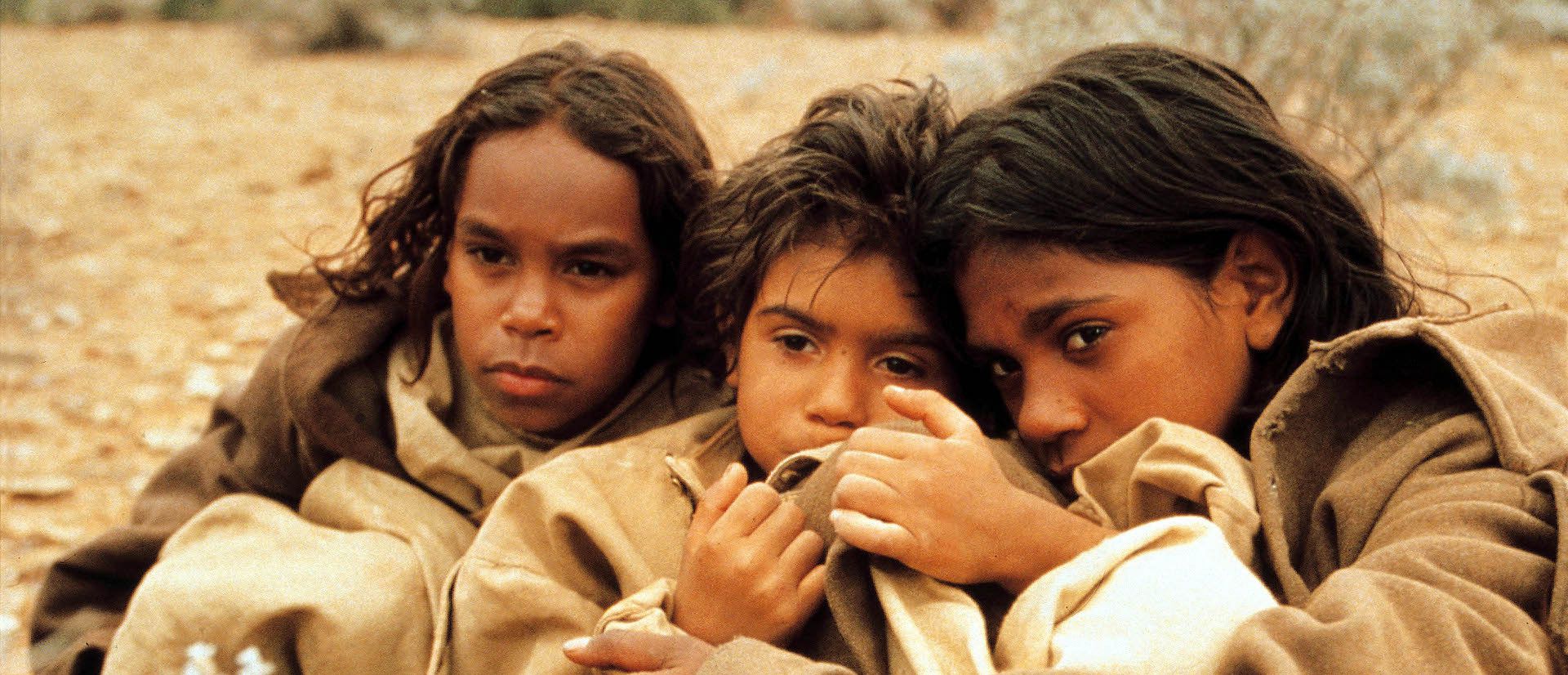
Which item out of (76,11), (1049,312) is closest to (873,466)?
(1049,312)

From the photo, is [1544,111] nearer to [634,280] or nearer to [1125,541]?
[634,280]

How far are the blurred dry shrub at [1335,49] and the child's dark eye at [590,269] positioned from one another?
83.6 inches

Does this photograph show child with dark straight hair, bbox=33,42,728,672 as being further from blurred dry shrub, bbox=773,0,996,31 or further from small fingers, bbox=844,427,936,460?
blurred dry shrub, bbox=773,0,996,31

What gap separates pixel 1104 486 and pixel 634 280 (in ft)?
4.01

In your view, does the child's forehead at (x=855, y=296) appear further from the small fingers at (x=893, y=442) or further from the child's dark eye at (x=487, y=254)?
the child's dark eye at (x=487, y=254)

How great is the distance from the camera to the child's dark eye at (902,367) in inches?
104

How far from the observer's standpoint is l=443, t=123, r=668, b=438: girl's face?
9.79 ft

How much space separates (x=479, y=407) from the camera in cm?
323

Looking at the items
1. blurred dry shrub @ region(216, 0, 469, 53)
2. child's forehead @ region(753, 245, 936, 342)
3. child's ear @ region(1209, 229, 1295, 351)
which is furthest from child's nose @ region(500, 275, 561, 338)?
blurred dry shrub @ region(216, 0, 469, 53)

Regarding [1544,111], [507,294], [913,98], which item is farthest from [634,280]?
[1544,111]

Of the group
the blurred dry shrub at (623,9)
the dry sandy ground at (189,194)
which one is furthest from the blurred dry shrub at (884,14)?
the dry sandy ground at (189,194)

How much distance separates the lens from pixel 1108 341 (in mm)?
2311

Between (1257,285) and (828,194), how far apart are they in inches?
29.7

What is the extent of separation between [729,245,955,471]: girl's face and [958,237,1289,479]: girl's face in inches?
8.6
